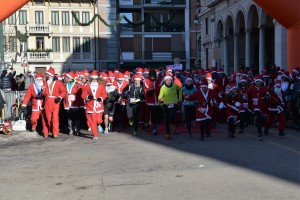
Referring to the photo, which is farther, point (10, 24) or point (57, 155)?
point (10, 24)

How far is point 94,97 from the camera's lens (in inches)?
491

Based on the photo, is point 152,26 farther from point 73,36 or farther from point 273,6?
point 273,6

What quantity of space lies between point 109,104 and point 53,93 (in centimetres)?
173

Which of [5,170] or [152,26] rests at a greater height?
[152,26]

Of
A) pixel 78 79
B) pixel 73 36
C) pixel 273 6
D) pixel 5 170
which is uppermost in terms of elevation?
pixel 73 36

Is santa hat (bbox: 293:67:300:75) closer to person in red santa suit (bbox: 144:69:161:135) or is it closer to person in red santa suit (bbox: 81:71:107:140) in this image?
person in red santa suit (bbox: 144:69:161:135)

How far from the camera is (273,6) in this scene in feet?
40.8

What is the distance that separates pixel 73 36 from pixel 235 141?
4863 centimetres

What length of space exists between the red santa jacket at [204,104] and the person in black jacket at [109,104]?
2702 mm

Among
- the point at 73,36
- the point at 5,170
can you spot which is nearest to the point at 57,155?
the point at 5,170

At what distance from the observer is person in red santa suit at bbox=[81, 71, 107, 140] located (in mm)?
12414

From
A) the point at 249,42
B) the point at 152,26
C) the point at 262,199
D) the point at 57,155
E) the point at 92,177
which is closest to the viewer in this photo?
the point at 262,199

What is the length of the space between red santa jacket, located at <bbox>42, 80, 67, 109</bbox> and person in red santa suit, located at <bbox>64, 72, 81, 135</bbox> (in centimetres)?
34

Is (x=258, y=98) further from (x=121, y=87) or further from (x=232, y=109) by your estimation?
(x=121, y=87)
